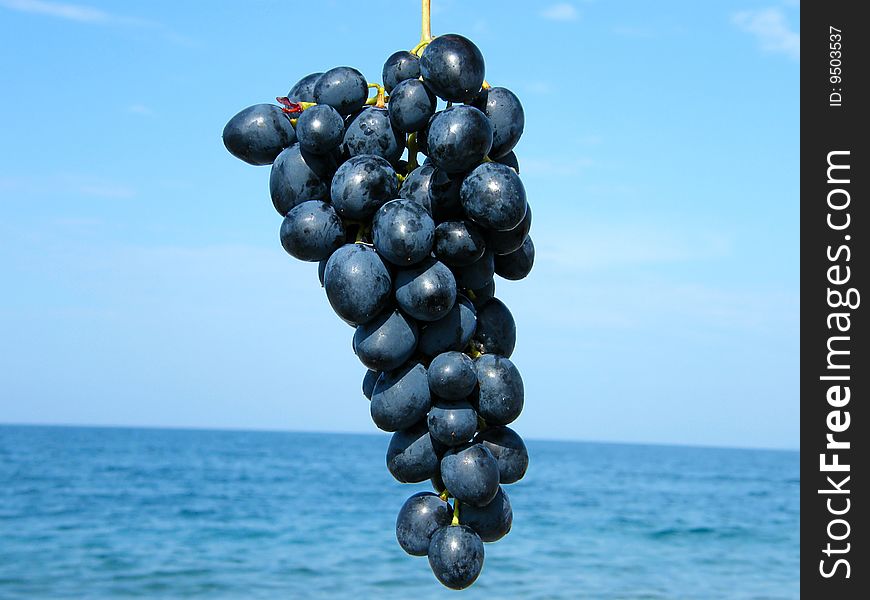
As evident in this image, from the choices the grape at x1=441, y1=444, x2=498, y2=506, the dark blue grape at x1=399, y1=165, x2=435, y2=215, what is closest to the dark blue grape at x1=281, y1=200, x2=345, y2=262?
the dark blue grape at x1=399, y1=165, x2=435, y2=215

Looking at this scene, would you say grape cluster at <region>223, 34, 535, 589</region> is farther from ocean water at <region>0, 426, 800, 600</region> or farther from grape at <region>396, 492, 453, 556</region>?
ocean water at <region>0, 426, 800, 600</region>

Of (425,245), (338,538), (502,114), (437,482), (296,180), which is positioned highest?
(502,114)

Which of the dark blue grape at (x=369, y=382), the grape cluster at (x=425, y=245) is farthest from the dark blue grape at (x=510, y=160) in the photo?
the dark blue grape at (x=369, y=382)

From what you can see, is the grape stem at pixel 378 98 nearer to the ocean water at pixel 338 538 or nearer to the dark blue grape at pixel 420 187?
the dark blue grape at pixel 420 187

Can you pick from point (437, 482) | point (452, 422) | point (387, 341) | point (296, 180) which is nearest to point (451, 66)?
point (296, 180)

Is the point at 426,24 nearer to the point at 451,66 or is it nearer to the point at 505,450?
the point at 451,66
